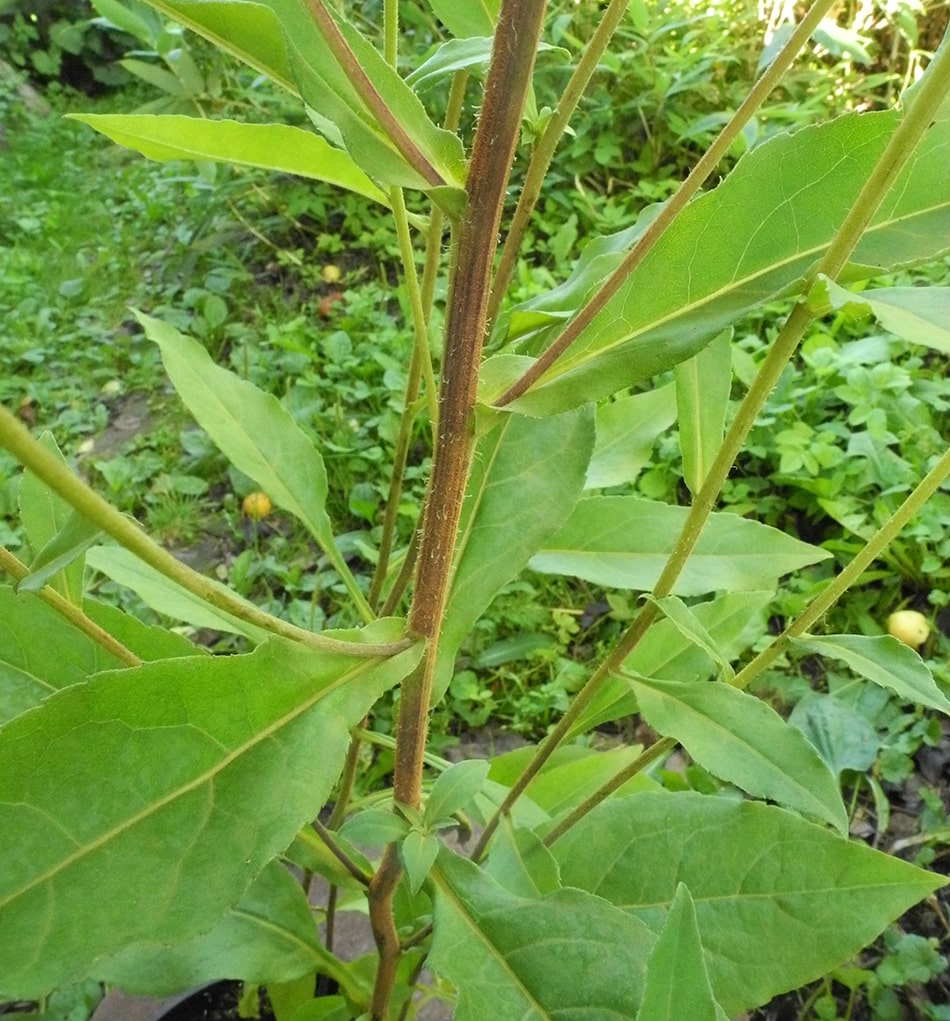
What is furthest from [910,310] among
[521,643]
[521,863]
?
[521,643]

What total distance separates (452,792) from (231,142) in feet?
1.25

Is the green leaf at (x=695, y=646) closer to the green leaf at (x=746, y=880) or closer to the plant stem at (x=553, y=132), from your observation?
the green leaf at (x=746, y=880)

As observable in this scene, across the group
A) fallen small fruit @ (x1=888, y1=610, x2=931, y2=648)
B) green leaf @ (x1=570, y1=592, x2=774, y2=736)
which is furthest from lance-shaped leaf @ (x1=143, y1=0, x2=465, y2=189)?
fallen small fruit @ (x1=888, y1=610, x2=931, y2=648)

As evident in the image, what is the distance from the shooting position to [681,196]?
365 mm

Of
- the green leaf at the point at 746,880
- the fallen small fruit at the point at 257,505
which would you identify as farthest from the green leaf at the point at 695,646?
the fallen small fruit at the point at 257,505

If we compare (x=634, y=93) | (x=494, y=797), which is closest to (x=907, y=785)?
(x=494, y=797)

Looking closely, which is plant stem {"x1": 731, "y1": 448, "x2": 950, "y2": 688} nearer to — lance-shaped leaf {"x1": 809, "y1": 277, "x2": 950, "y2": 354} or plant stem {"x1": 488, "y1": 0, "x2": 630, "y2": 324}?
lance-shaped leaf {"x1": 809, "y1": 277, "x2": 950, "y2": 354}

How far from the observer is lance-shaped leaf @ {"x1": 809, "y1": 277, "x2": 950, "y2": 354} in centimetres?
36

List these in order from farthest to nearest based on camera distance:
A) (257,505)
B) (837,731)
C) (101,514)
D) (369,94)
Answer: (257,505) < (837,731) < (369,94) < (101,514)

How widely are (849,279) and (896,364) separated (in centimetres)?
122

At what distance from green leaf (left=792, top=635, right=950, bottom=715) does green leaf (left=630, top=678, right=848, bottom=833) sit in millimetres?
45

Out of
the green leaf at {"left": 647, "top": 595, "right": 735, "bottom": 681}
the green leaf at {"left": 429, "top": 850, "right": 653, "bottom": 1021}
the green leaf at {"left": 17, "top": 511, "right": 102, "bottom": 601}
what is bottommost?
the green leaf at {"left": 429, "top": 850, "right": 653, "bottom": 1021}

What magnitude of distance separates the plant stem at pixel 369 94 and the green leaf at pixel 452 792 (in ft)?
1.04

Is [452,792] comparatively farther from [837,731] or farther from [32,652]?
[837,731]
